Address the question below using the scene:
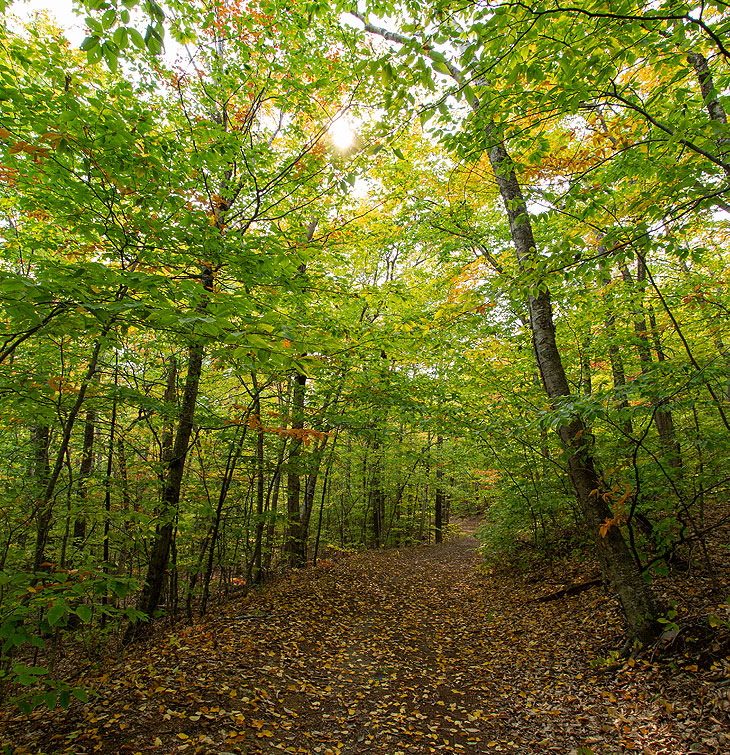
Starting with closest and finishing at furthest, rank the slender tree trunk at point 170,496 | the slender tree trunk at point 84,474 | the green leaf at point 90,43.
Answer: the green leaf at point 90,43 < the slender tree trunk at point 84,474 < the slender tree trunk at point 170,496

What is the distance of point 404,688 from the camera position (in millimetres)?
4965

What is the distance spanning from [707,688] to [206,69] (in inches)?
429

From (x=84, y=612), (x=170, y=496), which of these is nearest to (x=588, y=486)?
(x=84, y=612)

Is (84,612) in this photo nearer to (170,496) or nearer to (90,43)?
(90,43)

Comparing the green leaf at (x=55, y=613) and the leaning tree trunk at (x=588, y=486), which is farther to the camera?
the leaning tree trunk at (x=588, y=486)

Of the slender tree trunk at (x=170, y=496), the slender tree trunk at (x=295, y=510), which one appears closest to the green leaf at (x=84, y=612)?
the slender tree trunk at (x=170, y=496)

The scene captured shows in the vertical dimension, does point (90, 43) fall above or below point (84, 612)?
above

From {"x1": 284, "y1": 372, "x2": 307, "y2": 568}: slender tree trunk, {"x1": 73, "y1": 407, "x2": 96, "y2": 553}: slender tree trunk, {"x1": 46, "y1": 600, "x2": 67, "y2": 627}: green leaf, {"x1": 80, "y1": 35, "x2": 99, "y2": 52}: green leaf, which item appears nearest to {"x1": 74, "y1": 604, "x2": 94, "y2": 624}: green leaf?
{"x1": 46, "y1": 600, "x2": 67, "y2": 627}: green leaf

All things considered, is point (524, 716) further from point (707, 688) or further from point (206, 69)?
point (206, 69)

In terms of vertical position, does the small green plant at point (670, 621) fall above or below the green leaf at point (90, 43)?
below

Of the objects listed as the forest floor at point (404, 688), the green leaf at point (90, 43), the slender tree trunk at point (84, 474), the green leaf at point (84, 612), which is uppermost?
the green leaf at point (90, 43)

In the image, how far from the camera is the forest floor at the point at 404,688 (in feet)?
11.6

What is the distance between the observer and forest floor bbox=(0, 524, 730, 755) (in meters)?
3.52

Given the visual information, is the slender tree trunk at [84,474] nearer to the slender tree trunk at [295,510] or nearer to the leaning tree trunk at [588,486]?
the slender tree trunk at [295,510]
